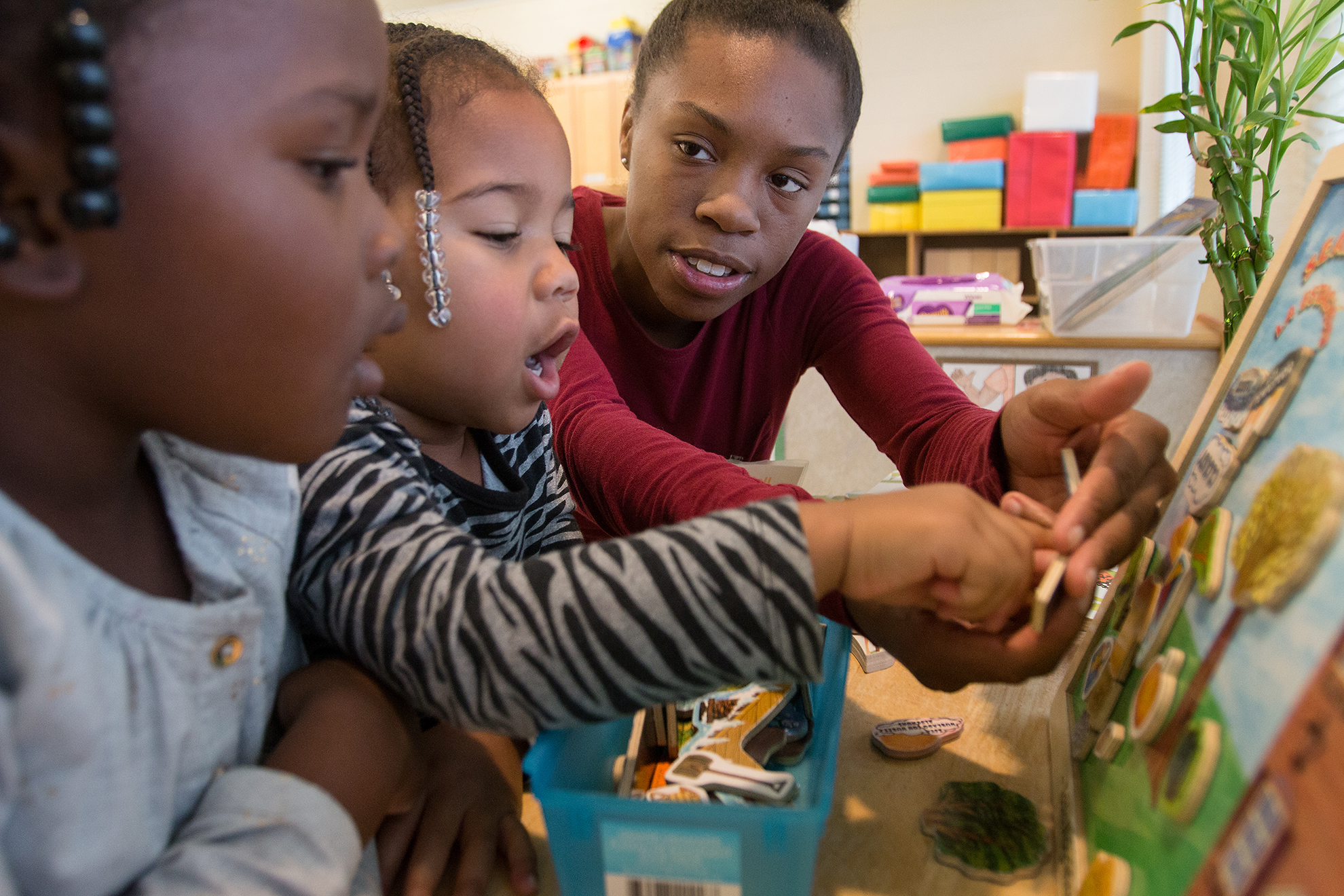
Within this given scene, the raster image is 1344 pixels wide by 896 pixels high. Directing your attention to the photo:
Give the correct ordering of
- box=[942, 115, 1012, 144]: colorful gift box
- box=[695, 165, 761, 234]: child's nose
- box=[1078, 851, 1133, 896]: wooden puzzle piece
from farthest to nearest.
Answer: box=[942, 115, 1012, 144]: colorful gift box → box=[695, 165, 761, 234]: child's nose → box=[1078, 851, 1133, 896]: wooden puzzle piece

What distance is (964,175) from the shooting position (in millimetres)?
3752

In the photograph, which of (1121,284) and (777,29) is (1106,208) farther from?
A: (777,29)

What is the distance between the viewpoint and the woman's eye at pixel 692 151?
89cm

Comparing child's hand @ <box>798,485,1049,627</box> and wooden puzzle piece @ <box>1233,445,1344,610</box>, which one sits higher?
wooden puzzle piece @ <box>1233,445,1344,610</box>

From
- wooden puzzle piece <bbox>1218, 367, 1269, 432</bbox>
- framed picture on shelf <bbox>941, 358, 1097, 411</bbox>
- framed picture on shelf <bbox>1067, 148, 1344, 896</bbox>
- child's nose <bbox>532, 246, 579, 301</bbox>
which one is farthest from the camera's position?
framed picture on shelf <bbox>941, 358, 1097, 411</bbox>

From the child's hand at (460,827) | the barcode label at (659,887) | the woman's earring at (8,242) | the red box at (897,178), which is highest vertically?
the woman's earring at (8,242)

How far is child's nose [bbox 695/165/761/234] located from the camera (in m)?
0.87

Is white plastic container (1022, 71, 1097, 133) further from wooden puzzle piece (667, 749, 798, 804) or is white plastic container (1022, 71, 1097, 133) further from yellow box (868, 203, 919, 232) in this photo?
wooden puzzle piece (667, 749, 798, 804)

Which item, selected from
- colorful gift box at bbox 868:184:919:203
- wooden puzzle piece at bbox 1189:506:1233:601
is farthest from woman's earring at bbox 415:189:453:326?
colorful gift box at bbox 868:184:919:203

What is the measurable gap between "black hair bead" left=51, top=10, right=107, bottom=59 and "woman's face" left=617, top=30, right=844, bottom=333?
2.05 ft

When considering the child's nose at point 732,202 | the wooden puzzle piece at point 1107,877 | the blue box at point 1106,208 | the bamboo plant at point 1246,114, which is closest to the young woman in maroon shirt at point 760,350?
the child's nose at point 732,202

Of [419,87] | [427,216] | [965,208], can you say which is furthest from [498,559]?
[965,208]

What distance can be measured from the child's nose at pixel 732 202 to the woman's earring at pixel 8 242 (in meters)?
0.65

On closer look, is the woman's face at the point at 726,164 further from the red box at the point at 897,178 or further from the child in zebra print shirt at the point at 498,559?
the red box at the point at 897,178
